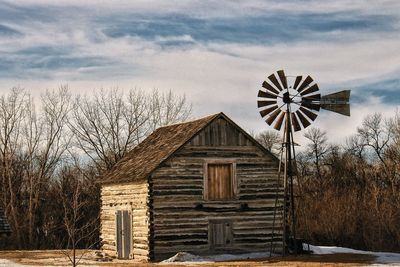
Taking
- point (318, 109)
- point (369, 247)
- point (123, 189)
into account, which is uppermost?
point (318, 109)

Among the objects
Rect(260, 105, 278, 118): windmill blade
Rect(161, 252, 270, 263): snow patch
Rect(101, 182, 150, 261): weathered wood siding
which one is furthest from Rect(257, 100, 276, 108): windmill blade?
Rect(161, 252, 270, 263): snow patch

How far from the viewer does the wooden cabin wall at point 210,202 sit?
31.6m

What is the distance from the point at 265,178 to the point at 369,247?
25.1 feet

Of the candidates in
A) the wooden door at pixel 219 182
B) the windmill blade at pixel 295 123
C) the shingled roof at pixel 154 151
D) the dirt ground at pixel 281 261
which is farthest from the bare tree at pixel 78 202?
the windmill blade at pixel 295 123

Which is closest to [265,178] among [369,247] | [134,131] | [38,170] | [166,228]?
[166,228]

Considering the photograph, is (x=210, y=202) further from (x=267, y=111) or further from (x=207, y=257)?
(x=267, y=111)

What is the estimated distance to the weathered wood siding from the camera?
31837 mm

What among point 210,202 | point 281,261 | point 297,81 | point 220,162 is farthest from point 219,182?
point 297,81

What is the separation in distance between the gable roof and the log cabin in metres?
0.07

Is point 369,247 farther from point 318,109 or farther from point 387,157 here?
point 387,157

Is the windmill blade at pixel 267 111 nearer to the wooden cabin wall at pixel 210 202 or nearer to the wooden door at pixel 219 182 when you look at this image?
the wooden cabin wall at pixel 210 202

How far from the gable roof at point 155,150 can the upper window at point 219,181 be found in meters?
1.67

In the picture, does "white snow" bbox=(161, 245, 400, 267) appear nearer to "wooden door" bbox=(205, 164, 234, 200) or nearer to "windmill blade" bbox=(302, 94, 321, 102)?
"wooden door" bbox=(205, 164, 234, 200)

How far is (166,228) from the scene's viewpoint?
31.6m
